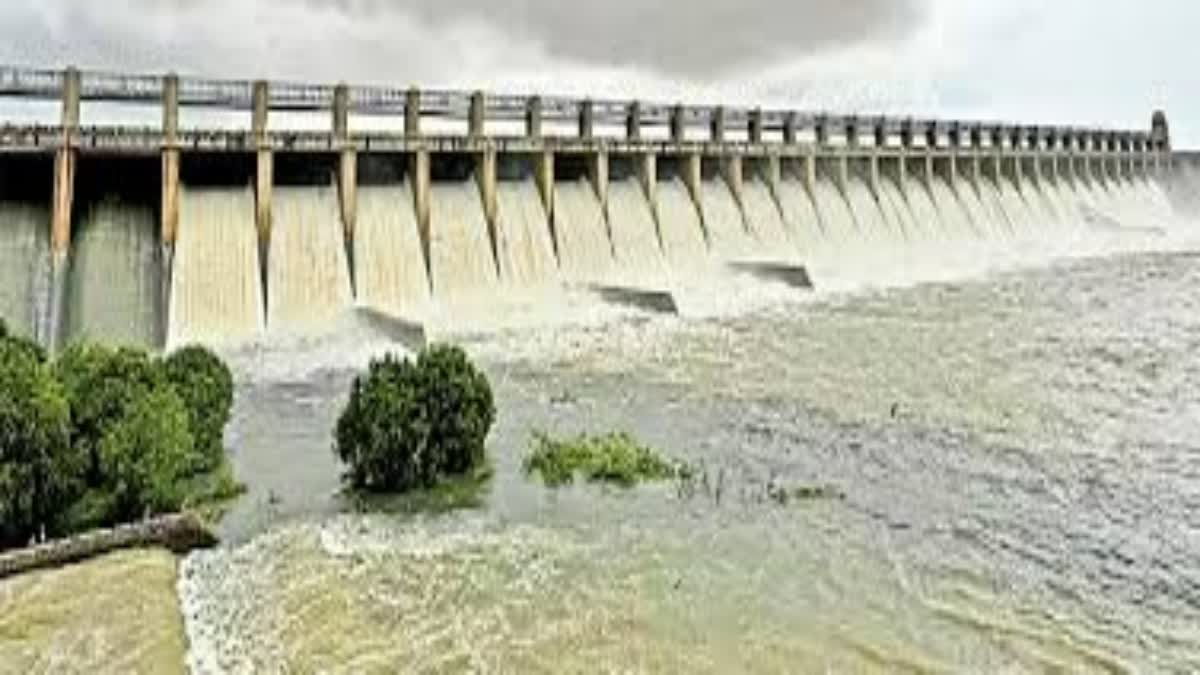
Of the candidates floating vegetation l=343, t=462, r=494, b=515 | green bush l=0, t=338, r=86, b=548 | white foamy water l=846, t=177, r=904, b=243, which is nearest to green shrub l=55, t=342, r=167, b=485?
green bush l=0, t=338, r=86, b=548

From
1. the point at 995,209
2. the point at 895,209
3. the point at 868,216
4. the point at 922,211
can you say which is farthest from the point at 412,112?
the point at 995,209

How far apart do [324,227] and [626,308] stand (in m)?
9.50

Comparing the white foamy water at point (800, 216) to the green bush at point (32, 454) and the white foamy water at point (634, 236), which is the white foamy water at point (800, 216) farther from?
the green bush at point (32, 454)

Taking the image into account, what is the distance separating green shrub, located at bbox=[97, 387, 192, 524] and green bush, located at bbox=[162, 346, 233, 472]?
1.74m

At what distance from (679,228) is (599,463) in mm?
25988

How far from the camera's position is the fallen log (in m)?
12.6

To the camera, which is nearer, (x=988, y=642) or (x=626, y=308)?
(x=988, y=642)

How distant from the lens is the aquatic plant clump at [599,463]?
17.5m

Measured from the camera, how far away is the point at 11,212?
26141 mm

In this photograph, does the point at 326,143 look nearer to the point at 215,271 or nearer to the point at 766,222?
the point at 215,271

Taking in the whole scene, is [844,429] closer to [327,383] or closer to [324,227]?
[327,383]

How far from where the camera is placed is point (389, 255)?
106 ft

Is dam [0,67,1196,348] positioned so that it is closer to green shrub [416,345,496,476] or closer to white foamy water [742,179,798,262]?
white foamy water [742,179,798,262]

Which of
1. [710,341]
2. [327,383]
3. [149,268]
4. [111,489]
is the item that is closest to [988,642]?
[111,489]
